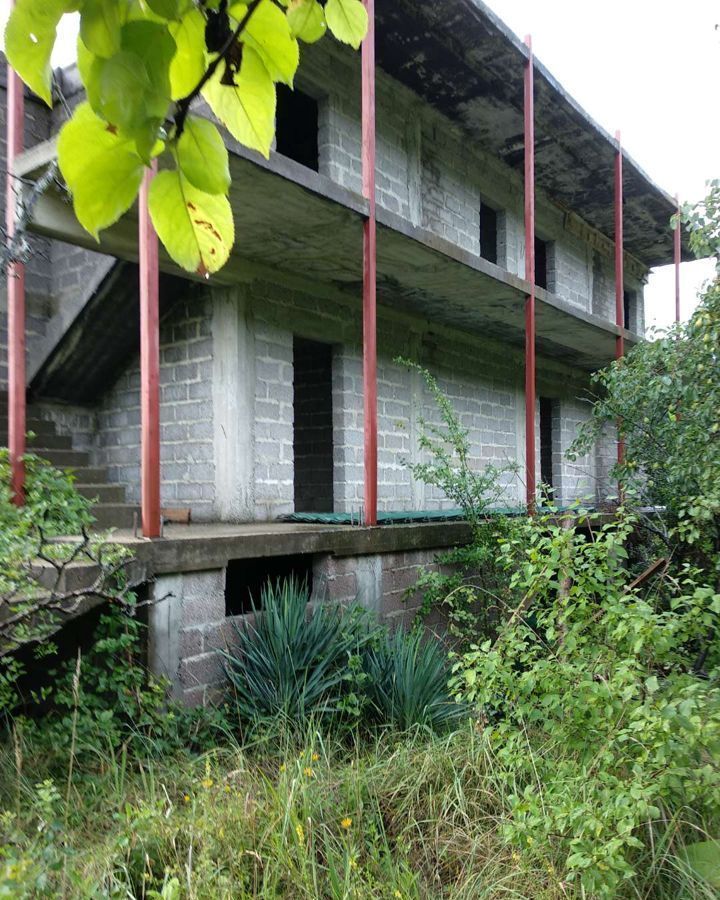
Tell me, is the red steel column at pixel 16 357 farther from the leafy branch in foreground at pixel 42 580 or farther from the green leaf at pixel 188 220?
the green leaf at pixel 188 220

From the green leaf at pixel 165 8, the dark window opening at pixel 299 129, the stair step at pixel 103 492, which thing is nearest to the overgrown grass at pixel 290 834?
the green leaf at pixel 165 8

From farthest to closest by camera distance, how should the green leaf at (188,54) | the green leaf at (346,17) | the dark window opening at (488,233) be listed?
the dark window opening at (488,233), the green leaf at (346,17), the green leaf at (188,54)

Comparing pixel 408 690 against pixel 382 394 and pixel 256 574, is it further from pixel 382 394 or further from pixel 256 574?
pixel 382 394

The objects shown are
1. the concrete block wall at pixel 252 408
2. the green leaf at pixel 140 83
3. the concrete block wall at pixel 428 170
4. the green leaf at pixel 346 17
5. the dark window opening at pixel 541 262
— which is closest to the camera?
the green leaf at pixel 140 83

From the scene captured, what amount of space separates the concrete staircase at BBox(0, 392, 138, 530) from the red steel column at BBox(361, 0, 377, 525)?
1.80 m

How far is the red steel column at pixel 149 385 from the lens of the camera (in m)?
4.23

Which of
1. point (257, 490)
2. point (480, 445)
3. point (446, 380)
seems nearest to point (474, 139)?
point (446, 380)

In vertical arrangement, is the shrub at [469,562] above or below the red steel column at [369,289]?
below

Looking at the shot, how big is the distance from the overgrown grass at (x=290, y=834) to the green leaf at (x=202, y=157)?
216 centimetres

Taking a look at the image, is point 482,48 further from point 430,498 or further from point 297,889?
point 297,889

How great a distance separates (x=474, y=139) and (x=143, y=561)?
7.32m

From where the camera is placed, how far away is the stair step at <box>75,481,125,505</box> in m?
5.97

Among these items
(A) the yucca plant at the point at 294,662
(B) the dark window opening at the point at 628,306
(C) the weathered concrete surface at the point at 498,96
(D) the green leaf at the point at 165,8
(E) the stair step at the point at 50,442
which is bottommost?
(A) the yucca plant at the point at 294,662

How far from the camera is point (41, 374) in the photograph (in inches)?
265
